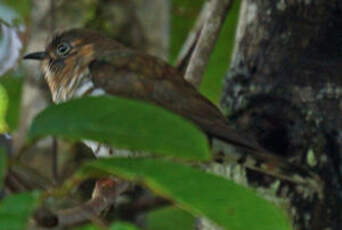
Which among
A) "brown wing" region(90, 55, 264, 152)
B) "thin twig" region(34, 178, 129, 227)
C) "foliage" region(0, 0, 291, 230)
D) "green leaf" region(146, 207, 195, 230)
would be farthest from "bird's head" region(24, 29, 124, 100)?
→ "foliage" region(0, 0, 291, 230)

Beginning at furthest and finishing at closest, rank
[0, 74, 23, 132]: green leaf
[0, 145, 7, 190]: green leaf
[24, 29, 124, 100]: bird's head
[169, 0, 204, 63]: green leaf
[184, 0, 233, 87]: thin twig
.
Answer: [169, 0, 204, 63]: green leaf, [0, 74, 23, 132]: green leaf, [24, 29, 124, 100]: bird's head, [184, 0, 233, 87]: thin twig, [0, 145, 7, 190]: green leaf

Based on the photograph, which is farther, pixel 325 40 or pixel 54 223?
pixel 325 40

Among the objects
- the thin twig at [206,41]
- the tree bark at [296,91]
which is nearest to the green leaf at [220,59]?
the thin twig at [206,41]

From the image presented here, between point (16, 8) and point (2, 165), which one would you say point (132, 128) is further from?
point (16, 8)

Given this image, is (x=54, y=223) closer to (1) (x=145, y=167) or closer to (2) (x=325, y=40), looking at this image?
(1) (x=145, y=167)

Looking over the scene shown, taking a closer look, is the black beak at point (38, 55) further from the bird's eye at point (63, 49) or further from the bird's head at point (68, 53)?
the bird's eye at point (63, 49)

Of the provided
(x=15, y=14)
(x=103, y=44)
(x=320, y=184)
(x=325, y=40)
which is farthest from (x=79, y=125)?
(x=15, y=14)

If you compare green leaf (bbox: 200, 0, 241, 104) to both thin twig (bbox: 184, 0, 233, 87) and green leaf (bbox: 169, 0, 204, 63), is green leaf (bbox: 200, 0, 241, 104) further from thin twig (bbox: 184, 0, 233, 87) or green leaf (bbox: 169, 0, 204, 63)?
thin twig (bbox: 184, 0, 233, 87)
